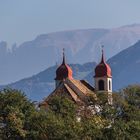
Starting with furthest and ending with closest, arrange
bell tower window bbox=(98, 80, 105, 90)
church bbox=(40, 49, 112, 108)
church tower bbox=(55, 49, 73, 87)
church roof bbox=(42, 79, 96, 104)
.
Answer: church tower bbox=(55, 49, 73, 87) < bell tower window bbox=(98, 80, 105, 90) < church bbox=(40, 49, 112, 108) < church roof bbox=(42, 79, 96, 104)

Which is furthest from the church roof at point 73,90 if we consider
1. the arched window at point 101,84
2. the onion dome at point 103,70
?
the onion dome at point 103,70

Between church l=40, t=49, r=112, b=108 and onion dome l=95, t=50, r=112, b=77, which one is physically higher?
onion dome l=95, t=50, r=112, b=77

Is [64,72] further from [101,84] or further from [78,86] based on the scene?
[78,86]

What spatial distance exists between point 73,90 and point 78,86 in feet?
7.47

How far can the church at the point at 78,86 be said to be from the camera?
99188 millimetres

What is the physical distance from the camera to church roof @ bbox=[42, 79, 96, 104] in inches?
3884

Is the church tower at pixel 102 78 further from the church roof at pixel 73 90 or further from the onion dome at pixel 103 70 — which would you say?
the church roof at pixel 73 90

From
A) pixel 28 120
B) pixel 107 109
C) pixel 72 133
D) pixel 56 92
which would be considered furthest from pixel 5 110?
pixel 56 92

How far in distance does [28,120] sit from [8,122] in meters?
2.03

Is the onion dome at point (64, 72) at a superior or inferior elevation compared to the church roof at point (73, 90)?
superior

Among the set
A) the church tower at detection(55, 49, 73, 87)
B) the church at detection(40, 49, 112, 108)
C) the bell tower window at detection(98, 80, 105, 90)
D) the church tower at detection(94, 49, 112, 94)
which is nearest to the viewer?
the church at detection(40, 49, 112, 108)

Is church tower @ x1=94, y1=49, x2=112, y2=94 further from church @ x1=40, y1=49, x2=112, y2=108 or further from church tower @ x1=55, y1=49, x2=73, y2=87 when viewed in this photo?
church tower @ x1=55, y1=49, x2=73, y2=87

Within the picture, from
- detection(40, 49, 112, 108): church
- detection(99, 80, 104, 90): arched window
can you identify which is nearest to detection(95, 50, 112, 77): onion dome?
detection(40, 49, 112, 108): church

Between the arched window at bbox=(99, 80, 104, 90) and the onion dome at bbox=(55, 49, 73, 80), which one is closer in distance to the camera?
the arched window at bbox=(99, 80, 104, 90)
